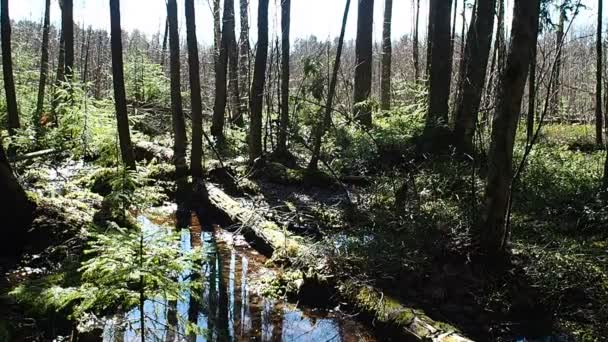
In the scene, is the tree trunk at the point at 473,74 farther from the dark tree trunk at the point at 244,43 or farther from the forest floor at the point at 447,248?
the dark tree trunk at the point at 244,43

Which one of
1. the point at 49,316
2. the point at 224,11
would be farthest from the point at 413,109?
the point at 49,316

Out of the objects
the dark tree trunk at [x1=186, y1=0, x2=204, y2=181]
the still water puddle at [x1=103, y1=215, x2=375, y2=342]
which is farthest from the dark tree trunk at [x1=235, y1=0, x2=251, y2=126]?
the still water puddle at [x1=103, y1=215, x2=375, y2=342]

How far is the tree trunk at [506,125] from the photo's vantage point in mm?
6031

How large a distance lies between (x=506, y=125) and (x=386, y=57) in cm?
1688

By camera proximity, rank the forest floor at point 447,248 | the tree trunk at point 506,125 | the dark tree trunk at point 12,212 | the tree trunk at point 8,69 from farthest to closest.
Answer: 1. the tree trunk at point 8,69
2. the dark tree trunk at point 12,212
3. the tree trunk at point 506,125
4. the forest floor at point 447,248

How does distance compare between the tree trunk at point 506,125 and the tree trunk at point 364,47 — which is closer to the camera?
the tree trunk at point 506,125

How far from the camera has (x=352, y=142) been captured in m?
14.9

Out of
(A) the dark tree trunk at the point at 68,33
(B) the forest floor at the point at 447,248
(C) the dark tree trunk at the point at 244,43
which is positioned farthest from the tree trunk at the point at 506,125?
(A) the dark tree trunk at the point at 68,33

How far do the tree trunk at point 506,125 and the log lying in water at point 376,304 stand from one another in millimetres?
1717

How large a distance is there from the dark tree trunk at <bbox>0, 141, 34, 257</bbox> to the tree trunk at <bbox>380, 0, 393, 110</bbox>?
1590cm

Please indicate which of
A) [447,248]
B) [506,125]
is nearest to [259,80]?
[447,248]

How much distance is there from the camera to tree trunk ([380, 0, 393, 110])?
21453 millimetres

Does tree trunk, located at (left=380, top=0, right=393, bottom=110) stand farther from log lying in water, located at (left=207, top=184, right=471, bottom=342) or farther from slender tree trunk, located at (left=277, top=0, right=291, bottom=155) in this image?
log lying in water, located at (left=207, top=184, right=471, bottom=342)

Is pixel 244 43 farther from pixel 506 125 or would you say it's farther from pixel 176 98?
pixel 506 125
